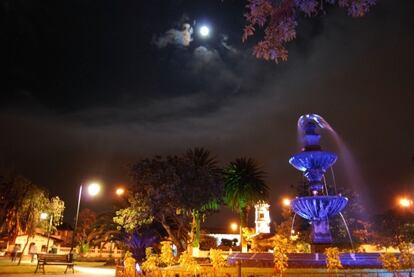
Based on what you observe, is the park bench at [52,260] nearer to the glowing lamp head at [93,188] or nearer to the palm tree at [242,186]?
the glowing lamp head at [93,188]

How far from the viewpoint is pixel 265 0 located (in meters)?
7.75

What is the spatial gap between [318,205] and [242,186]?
762 inches

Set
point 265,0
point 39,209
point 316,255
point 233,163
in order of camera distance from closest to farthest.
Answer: point 265,0 < point 316,255 < point 39,209 < point 233,163

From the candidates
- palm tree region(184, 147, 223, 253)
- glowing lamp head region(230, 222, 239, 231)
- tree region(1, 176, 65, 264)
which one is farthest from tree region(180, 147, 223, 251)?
glowing lamp head region(230, 222, 239, 231)

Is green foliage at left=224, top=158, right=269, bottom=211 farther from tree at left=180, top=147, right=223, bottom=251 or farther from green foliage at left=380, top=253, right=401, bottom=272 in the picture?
green foliage at left=380, top=253, right=401, bottom=272

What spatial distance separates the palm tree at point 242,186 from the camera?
43156mm

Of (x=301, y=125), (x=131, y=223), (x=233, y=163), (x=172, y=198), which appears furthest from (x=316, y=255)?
(x=233, y=163)

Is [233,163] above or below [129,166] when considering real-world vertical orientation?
above

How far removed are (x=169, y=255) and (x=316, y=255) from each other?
8.23 metres

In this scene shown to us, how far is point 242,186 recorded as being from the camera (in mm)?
43281

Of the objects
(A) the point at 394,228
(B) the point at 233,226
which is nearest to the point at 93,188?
(A) the point at 394,228

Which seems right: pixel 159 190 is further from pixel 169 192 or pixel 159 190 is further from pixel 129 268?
pixel 129 268

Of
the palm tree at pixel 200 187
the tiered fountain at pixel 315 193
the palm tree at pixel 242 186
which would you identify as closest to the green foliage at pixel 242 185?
the palm tree at pixel 242 186

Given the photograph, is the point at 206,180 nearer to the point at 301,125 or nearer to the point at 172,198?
the point at 172,198
